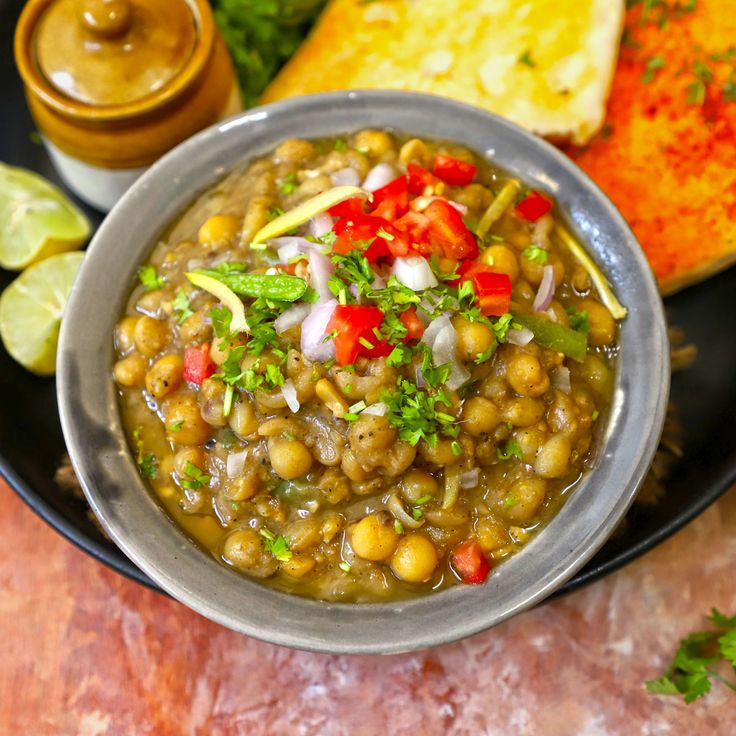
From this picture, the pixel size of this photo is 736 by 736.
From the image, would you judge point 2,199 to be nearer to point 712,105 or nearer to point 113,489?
point 113,489

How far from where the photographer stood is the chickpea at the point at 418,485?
2811mm

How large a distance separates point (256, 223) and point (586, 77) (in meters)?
1.75

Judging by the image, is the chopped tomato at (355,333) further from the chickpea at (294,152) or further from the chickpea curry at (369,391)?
the chickpea at (294,152)

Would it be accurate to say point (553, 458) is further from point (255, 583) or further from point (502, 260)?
point (255, 583)

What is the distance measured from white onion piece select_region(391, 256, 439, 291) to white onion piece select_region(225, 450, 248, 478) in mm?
807

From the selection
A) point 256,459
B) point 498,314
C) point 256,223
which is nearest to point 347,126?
point 256,223

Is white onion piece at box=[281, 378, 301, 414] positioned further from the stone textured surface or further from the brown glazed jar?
the brown glazed jar

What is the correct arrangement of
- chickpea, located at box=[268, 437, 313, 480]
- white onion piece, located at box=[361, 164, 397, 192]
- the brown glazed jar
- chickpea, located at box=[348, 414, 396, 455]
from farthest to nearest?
the brown glazed jar < white onion piece, located at box=[361, 164, 397, 192] < chickpea, located at box=[268, 437, 313, 480] < chickpea, located at box=[348, 414, 396, 455]

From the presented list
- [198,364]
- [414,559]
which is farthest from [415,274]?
[414,559]

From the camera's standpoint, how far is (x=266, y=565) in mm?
2848

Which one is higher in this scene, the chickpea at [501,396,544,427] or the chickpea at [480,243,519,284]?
the chickpea at [480,243,519,284]

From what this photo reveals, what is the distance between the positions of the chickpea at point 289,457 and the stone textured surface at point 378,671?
114 cm

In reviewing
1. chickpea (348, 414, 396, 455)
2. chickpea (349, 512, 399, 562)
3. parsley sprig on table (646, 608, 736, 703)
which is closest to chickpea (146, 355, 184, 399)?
chickpea (348, 414, 396, 455)

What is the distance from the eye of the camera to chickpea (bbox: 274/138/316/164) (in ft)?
10.8
